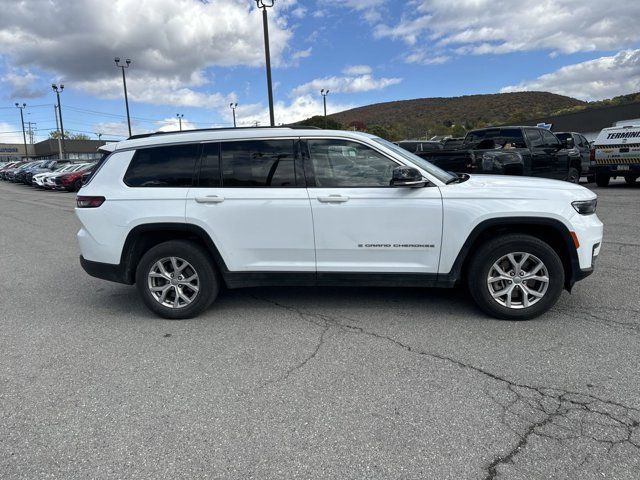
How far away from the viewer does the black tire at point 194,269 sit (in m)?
4.55

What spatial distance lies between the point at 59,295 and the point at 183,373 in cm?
299

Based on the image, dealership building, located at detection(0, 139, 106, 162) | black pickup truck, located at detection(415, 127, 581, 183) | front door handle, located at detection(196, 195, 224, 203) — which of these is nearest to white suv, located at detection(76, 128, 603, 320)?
front door handle, located at detection(196, 195, 224, 203)

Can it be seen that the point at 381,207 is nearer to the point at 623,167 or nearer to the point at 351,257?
the point at 351,257

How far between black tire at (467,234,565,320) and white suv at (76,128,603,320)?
10 mm

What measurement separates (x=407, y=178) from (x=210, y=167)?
1.87m

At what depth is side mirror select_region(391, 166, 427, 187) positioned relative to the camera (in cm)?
411

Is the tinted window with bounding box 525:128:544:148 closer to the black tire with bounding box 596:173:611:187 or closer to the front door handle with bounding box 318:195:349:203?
the black tire with bounding box 596:173:611:187

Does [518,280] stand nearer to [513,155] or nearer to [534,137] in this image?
[513,155]

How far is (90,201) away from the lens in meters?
4.69

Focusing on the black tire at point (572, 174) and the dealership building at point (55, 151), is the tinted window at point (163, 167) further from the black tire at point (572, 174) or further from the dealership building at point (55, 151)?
the dealership building at point (55, 151)

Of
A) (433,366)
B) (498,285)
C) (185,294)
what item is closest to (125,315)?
(185,294)

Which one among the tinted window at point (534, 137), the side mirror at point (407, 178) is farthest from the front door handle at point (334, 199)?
the tinted window at point (534, 137)

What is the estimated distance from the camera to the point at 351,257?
4.39m

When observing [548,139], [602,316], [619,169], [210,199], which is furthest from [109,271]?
→ [619,169]
